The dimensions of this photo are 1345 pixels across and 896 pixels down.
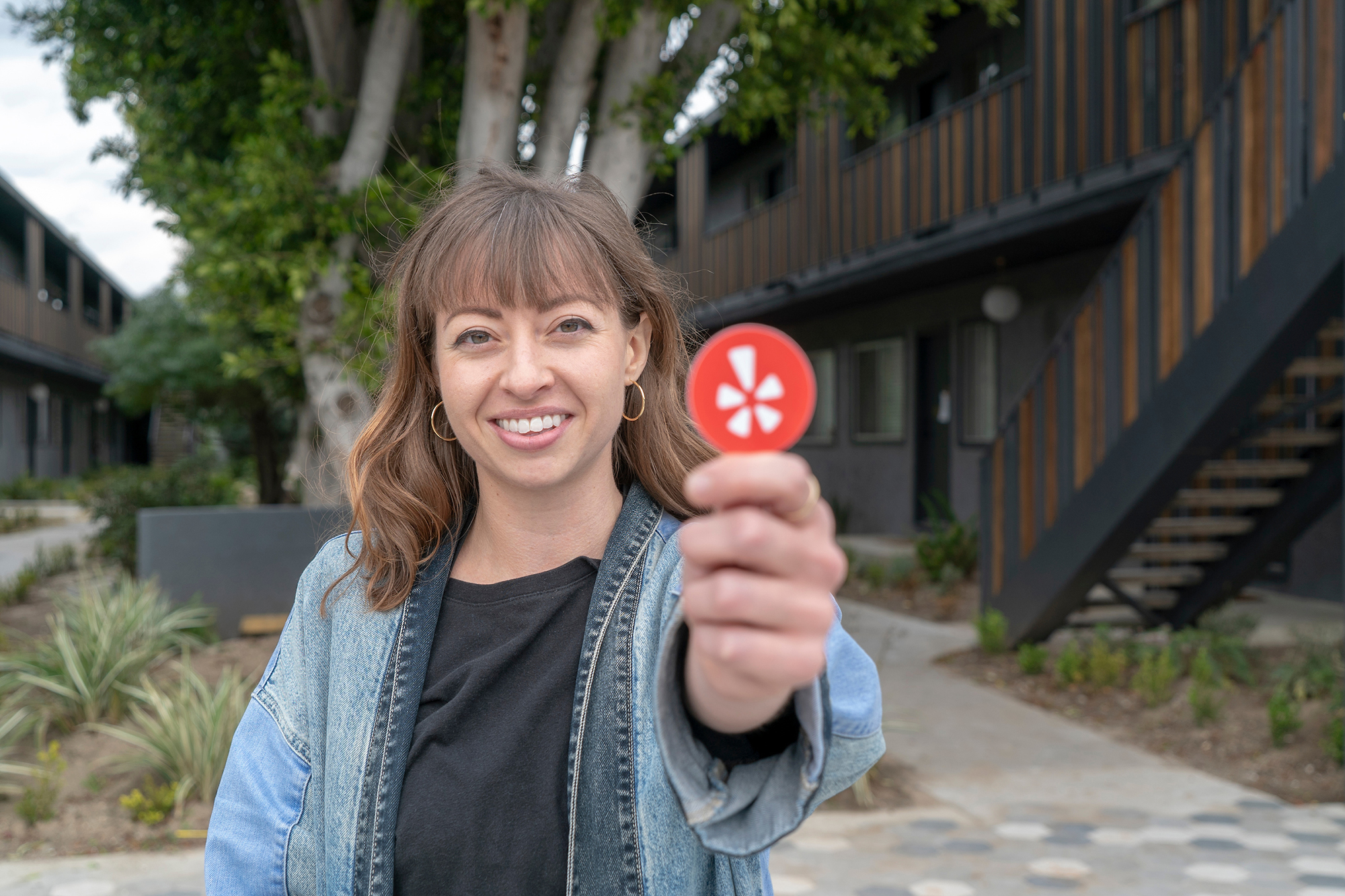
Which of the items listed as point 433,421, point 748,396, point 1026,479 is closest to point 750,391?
point 748,396

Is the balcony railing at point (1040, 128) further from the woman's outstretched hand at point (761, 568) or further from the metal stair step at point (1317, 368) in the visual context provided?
the woman's outstretched hand at point (761, 568)

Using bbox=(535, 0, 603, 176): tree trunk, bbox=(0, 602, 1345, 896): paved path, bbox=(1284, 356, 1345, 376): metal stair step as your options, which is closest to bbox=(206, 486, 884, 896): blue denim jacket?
bbox=(0, 602, 1345, 896): paved path

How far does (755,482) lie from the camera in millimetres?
785

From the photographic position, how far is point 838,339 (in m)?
14.9

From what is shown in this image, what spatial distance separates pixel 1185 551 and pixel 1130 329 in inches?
67.9

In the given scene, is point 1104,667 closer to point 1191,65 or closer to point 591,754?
point 1191,65

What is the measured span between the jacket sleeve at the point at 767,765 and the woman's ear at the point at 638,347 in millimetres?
585

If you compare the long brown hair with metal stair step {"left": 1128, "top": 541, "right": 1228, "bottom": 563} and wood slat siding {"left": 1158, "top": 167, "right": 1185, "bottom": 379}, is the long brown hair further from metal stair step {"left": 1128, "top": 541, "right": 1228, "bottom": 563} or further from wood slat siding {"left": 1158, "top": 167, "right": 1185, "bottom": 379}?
metal stair step {"left": 1128, "top": 541, "right": 1228, "bottom": 563}

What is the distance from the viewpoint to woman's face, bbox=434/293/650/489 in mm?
1419

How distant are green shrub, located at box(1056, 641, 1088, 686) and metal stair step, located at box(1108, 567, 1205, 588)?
2.51 ft

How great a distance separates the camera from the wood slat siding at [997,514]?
7.10 meters

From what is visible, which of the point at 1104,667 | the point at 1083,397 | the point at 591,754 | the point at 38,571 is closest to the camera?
the point at 591,754

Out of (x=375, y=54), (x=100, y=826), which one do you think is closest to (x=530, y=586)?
(x=100, y=826)

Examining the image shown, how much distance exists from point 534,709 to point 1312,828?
3851 millimetres
